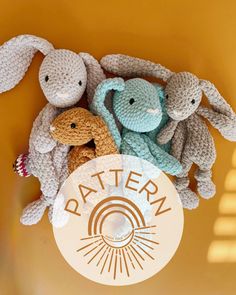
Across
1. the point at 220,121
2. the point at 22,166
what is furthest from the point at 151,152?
the point at 22,166

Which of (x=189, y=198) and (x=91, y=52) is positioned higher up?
(x=91, y=52)

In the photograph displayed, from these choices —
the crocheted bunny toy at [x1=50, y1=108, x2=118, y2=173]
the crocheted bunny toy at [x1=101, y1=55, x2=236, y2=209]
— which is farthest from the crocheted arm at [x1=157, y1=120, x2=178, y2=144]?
the crocheted bunny toy at [x1=50, y1=108, x2=118, y2=173]

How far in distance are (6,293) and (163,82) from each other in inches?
22.9

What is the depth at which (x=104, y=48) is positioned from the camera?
36.4 inches

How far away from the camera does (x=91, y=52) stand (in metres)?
0.92

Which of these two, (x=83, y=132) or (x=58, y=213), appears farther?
(x=58, y=213)

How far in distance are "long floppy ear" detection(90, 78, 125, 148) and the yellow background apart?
135mm

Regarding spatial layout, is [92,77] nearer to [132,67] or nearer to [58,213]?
[132,67]

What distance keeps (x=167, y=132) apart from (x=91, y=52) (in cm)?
24

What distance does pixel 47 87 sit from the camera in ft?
2.68

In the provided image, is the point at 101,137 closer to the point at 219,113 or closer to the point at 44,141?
the point at 44,141

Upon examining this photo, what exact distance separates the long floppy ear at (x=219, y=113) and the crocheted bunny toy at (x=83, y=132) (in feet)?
0.72

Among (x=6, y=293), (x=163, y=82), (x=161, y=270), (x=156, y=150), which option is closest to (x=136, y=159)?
(x=156, y=150)

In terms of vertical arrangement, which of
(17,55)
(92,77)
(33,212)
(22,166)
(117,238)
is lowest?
(117,238)
